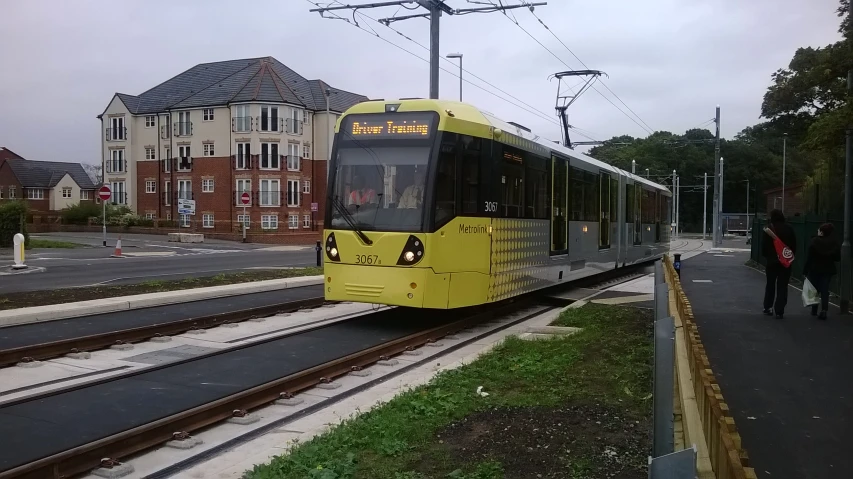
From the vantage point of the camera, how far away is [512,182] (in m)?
13.8

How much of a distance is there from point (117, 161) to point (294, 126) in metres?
18.8

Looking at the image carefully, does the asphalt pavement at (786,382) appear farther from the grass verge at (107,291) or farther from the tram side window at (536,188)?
the grass verge at (107,291)

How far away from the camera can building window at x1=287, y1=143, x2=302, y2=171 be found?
60.8m

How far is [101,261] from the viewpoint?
30156 millimetres

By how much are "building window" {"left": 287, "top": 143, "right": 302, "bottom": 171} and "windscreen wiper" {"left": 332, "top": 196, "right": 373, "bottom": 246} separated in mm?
49294

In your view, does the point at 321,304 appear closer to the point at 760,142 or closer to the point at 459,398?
the point at 459,398

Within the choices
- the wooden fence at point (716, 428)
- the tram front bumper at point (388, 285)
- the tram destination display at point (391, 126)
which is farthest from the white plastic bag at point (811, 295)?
the wooden fence at point (716, 428)

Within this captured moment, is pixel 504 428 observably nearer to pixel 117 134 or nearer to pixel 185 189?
pixel 185 189

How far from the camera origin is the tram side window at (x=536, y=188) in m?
14.6

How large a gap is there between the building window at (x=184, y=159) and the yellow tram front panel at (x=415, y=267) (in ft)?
176

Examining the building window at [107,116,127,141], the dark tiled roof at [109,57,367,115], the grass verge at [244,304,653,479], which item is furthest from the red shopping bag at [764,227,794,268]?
the building window at [107,116,127,141]

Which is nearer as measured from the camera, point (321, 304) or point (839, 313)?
point (839, 313)

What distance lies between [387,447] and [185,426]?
2.04 metres

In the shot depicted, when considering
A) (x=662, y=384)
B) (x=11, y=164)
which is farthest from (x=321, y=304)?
(x=11, y=164)
